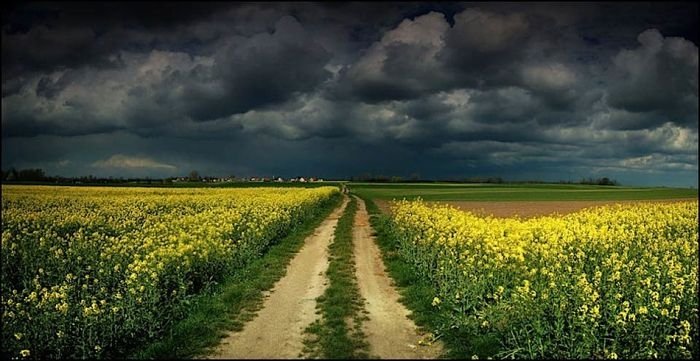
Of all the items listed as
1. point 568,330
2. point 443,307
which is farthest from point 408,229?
point 568,330

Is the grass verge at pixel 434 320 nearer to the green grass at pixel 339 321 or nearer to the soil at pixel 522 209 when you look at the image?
the green grass at pixel 339 321

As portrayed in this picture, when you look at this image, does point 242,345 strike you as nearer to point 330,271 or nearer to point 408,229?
point 330,271

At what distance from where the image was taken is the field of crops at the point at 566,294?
334 inches

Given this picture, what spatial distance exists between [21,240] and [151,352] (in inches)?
372

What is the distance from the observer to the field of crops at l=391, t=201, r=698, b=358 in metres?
8.49

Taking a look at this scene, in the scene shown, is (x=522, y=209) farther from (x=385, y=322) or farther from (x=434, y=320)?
(x=385, y=322)

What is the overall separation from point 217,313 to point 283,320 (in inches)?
63.7

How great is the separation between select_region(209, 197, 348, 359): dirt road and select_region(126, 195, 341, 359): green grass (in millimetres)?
300

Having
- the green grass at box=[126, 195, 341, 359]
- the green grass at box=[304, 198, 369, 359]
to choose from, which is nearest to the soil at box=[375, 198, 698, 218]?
the green grass at box=[304, 198, 369, 359]

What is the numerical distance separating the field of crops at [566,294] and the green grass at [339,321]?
6.38 ft

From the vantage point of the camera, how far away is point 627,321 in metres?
8.74

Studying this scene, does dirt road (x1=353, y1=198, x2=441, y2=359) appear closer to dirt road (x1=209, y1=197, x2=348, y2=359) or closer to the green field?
dirt road (x1=209, y1=197, x2=348, y2=359)

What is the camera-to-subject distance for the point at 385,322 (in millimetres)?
10750

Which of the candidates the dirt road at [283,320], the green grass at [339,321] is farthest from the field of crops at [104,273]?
the green grass at [339,321]
